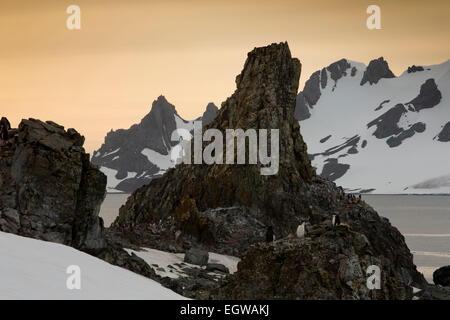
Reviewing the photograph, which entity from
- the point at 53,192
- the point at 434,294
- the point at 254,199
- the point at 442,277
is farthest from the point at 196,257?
the point at 442,277

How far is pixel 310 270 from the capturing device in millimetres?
32719

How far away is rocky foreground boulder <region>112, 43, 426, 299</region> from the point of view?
6738cm

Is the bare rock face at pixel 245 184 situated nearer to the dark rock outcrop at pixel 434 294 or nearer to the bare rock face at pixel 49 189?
the dark rock outcrop at pixel 434 294

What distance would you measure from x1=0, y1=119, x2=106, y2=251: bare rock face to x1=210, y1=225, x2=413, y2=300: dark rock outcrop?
10.6m

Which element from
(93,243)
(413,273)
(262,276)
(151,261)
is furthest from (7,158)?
(413,273)

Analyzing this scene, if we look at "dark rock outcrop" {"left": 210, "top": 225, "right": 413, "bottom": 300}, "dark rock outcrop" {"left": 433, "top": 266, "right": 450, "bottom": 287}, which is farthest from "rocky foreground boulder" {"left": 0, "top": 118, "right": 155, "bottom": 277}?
"dark rock outcrop" {"left": 433, "top": 266, "right": 450, "bottom": 287}

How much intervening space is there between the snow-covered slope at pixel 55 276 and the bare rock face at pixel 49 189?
1976 centimetres

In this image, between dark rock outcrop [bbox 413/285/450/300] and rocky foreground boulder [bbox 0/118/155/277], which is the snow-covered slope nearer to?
rocky foreground boulder [bbox 0/118/155/277]

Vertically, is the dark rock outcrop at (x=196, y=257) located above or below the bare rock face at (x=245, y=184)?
below

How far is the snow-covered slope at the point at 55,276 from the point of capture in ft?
49.3

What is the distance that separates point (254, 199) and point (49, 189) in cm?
3944

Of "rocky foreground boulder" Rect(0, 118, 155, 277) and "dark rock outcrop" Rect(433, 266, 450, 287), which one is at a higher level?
"rocky foreground boulder" Rect(0, 118, 155, 277)

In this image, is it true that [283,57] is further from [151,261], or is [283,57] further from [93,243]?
[93,243]

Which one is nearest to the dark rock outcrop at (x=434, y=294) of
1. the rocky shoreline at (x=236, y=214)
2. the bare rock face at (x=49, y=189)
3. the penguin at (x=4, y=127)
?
the rocky shoreline at (x=236, y=214)
